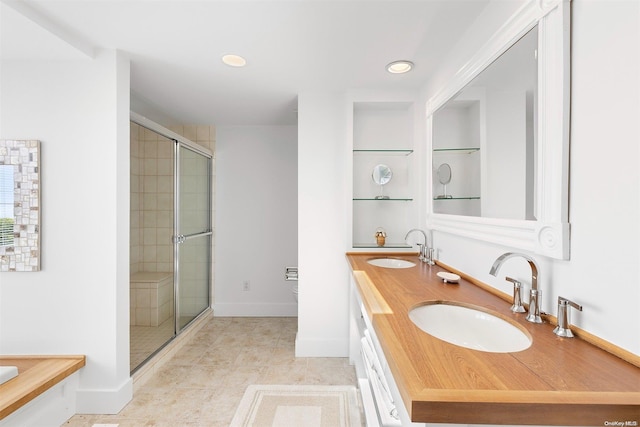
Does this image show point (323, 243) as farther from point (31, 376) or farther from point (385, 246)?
point (31, 376)

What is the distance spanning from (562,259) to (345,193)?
1724 mm

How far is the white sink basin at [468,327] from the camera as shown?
1.06 metres

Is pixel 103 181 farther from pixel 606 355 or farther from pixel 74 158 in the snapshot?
Answer: pixel 606 355

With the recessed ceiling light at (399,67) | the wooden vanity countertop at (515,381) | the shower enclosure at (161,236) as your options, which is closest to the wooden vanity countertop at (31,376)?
the shower enclosure at (161,236)

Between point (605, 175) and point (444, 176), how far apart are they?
1.15 m

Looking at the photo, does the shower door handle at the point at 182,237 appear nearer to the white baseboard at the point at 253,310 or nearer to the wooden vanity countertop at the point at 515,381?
the white baseboard at the point at 253,310

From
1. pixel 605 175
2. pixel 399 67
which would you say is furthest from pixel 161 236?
pixel 605 175

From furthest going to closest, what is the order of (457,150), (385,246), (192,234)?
(192,234) < (385,246) < (457,150)

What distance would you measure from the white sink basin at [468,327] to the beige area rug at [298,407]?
99cm

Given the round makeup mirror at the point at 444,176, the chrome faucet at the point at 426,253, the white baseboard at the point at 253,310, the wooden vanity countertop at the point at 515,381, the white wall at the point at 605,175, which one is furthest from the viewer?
the white baseboard at the point at 253,310

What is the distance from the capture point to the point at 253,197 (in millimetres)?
3732

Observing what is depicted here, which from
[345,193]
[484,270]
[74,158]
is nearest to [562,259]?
[484,270]

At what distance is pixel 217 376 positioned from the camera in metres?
2.35

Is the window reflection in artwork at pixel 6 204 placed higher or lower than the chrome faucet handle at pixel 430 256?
higher
